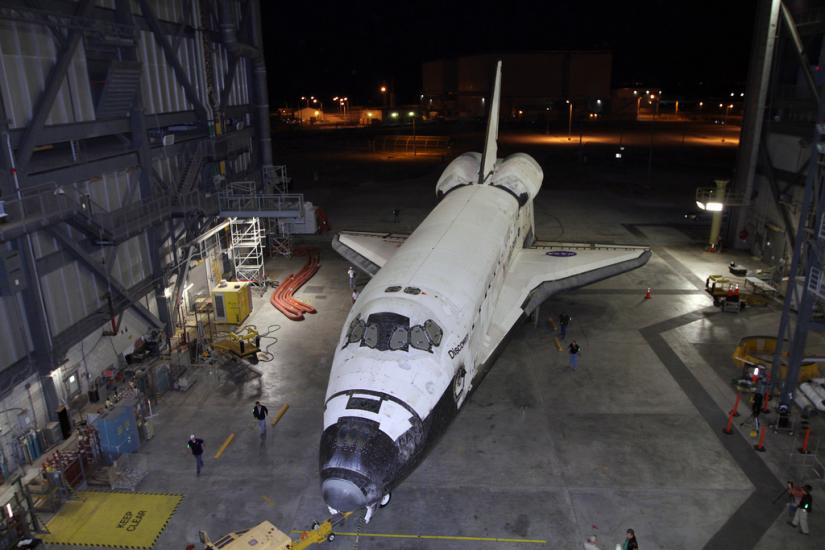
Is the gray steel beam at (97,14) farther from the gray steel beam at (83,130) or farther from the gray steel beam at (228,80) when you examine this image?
the gray steel beam at (228,80)

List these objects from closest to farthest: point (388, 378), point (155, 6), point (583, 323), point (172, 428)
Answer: point (388, 378)
point (172, 428)
point (155, 6)
point (583, 323)

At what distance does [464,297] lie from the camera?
13836 mm

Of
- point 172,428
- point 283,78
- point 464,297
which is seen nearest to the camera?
point 464,297

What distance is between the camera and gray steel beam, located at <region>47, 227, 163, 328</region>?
16844mm

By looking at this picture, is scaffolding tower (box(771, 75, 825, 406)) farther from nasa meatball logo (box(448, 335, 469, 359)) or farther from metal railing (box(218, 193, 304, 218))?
metal railing (box(218, 193, 304, 218))

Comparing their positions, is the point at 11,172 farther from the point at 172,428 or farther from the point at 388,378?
the point at 388,378

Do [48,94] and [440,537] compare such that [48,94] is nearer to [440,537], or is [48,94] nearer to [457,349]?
[457,349]

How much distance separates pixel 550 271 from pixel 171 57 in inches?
675

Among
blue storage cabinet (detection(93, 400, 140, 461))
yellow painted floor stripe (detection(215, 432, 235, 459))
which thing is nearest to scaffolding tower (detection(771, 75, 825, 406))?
yellow painted floor stripe (detection(215, 432, 235, 459))

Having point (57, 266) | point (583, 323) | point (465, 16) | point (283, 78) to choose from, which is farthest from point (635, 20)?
point (57, 266)

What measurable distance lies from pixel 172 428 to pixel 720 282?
23.8m

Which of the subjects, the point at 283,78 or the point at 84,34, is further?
the point at 283,78

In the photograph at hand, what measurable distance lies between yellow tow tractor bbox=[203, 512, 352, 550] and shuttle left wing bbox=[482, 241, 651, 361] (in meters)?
6.85

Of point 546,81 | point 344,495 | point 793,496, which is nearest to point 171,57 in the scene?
point 344,495
